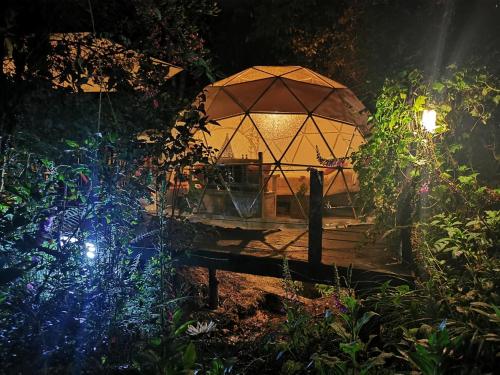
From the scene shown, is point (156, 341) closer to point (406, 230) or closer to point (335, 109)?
point (406, 230)

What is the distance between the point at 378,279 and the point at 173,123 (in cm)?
297

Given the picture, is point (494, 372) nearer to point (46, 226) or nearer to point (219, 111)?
point (46, 226)

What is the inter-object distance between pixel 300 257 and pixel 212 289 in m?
1.94

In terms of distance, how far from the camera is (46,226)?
118 inches

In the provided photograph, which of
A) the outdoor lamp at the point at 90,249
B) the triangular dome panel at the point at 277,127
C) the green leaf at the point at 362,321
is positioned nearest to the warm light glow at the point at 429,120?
the green leaf at the point at 362,321

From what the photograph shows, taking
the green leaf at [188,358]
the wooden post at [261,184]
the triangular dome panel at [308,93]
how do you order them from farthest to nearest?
the triangular dome panel at [308,93], the wooden post at [261,184], the green leaf at [188,358]

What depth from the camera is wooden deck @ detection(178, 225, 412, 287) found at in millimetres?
5301

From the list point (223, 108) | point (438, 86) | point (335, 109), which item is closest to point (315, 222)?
point (438, 86)

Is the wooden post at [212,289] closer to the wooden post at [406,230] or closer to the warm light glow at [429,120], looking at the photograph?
the wooden post at [406,230]

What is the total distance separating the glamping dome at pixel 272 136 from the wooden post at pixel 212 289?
5.39 ft

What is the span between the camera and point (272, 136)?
1023 centimetres

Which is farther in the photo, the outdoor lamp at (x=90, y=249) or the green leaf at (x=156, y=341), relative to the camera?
the outdoor lamp at (x=90, y=249)

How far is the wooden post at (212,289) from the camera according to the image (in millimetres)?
7414

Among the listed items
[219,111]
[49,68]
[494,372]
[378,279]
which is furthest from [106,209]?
[219,111]
